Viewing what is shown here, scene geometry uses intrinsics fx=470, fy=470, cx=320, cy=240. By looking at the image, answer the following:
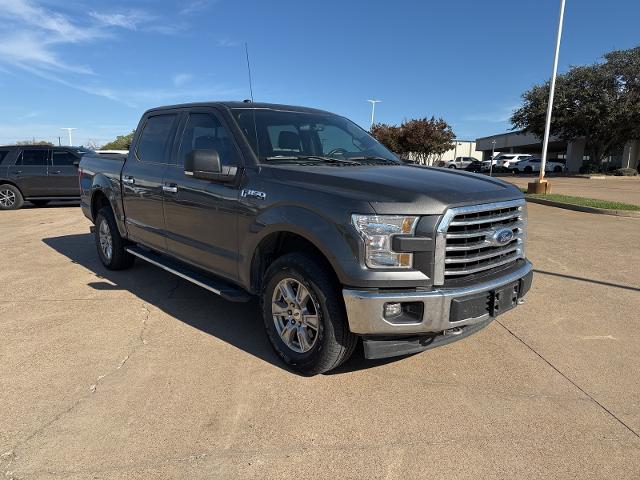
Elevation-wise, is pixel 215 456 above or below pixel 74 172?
below

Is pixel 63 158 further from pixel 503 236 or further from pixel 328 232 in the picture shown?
pixel 503 236

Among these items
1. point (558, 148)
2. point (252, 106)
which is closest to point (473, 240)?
point (252, 106)

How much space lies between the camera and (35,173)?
43.4 feet

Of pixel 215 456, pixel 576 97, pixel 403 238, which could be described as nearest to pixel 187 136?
pixel 403 238

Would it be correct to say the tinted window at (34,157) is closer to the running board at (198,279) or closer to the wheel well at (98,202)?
the wheel well at (98,202)

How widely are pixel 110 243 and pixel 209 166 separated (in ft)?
10.3

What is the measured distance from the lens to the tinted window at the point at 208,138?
154 inches

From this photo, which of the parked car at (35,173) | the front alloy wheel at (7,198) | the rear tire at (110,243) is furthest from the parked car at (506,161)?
the rear tire at (110,243)

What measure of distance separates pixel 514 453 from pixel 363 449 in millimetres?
826

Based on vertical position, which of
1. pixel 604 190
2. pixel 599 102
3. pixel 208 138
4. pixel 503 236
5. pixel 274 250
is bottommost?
pixel 604 190

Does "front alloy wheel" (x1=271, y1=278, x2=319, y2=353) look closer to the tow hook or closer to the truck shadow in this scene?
the truck shadow

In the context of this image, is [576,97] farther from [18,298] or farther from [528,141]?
[18,298]

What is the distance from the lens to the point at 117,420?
2852 millimetres

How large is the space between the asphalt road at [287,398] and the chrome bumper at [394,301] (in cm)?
54
